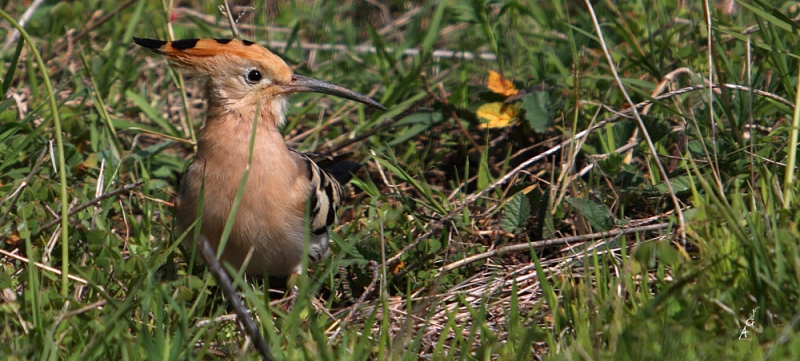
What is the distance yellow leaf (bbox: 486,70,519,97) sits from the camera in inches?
130

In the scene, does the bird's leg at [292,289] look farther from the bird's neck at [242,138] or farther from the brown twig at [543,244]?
the brown twig at [543,244]

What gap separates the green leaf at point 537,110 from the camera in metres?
3.17

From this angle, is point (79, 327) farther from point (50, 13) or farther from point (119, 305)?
point (50, 13)

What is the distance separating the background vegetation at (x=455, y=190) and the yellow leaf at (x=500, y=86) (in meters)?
0.01

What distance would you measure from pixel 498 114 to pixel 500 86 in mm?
113

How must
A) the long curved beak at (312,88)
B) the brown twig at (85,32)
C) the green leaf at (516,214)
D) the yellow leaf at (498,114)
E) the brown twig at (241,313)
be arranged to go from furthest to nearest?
the brown twig at (85,32) < the yellow leaf at (498,114) < the long curved beak at (312,88) < the green leaf at (516,214) < the brown twig at (241,313)

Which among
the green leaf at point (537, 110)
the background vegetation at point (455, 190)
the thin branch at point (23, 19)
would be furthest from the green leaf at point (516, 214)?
the thin branch at point (23, 19)

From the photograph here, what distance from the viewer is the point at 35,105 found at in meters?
3.58

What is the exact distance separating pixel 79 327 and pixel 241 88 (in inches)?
40.2

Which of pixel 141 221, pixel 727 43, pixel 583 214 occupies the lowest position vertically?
pixel 141 221

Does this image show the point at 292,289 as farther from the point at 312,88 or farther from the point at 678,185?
the point at 678,185

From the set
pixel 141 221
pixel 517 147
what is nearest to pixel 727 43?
pixel 517 147

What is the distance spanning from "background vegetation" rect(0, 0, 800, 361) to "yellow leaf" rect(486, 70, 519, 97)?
0.4 inches

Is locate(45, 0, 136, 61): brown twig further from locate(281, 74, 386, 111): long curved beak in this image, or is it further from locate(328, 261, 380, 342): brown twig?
locate(328, 261, 380, 342): brown twig
